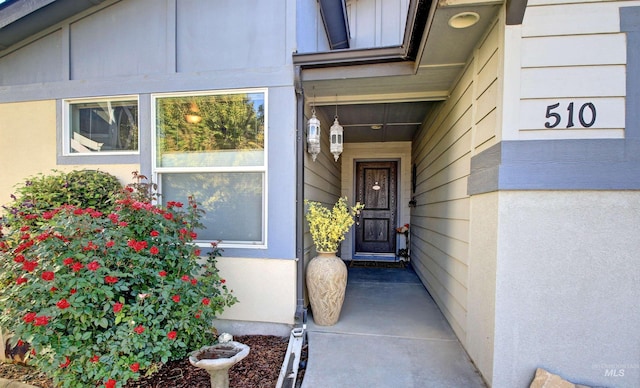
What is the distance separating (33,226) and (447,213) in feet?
12.5

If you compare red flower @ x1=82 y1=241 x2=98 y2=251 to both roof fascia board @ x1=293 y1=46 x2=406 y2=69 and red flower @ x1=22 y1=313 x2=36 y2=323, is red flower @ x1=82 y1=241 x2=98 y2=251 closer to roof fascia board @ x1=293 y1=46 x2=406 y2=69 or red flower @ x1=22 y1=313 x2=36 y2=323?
red flower @ x1=22 y1=313 x2=36 y2=323

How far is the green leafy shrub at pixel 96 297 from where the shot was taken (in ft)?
5.96

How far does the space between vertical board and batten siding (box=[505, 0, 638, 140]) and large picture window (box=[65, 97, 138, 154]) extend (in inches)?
138

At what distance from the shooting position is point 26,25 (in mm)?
3170

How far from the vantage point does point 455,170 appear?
286cm

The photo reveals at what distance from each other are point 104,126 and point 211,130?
1.29 meters

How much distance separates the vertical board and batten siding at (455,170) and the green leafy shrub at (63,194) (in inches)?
121

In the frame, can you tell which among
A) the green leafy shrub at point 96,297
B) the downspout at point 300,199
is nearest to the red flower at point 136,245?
the green leafy shrub at point 96,297

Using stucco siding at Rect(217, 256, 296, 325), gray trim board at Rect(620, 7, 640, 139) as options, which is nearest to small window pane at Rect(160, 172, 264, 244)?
stucco siding at Rect(217, 256, 296, 325)

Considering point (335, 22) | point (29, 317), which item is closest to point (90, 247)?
point (29, 317)

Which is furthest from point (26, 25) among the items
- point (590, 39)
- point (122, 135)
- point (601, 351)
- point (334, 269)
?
point (601, 351)

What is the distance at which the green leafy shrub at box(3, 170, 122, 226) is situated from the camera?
8.48ft

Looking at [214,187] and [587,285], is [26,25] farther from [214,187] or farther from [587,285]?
[587,285]

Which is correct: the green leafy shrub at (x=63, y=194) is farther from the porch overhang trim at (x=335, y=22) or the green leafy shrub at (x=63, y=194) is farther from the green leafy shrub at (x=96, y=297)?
the porch overhang trim at (x=335, y=22)
